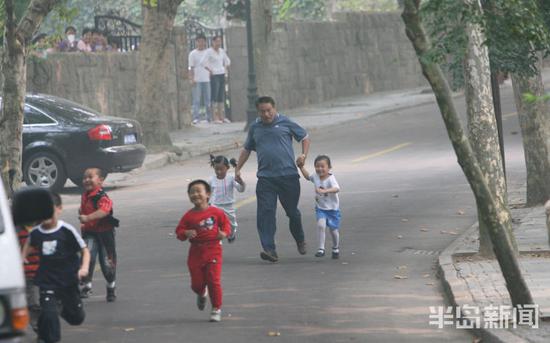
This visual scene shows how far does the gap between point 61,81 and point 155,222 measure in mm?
14103

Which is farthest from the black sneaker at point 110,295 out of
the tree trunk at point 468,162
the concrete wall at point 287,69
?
the concrete wall at point 287,69

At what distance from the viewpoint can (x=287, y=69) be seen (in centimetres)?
4194

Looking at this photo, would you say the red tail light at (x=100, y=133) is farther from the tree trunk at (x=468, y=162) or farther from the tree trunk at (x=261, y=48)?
the tree trunk at (x=468, y=162)

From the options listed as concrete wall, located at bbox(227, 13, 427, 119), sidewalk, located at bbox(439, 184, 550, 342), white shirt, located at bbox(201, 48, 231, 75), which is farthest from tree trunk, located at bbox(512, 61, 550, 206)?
concrete wall, located at bbox(227, 13, 427, 119)

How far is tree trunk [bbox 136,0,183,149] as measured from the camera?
2992 cm

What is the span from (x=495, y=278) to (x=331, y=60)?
31040 millimetres

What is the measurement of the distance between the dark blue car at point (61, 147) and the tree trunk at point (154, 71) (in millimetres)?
5561

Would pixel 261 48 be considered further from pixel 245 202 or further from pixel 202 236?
pixel 202 236

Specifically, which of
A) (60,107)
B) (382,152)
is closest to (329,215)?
(60,107)

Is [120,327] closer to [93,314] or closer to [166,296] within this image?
[93,314]

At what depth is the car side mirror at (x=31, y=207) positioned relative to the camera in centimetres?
768

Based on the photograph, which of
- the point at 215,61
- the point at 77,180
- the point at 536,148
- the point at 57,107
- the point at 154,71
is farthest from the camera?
the point at 215,61

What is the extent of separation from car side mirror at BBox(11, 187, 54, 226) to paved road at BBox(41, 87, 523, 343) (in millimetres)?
3971

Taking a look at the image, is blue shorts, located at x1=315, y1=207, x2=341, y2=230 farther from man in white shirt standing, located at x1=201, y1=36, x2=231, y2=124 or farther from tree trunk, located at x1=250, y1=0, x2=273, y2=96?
man in white shirt standing, located at x1=201, y1=36, x2=231, y2=124
